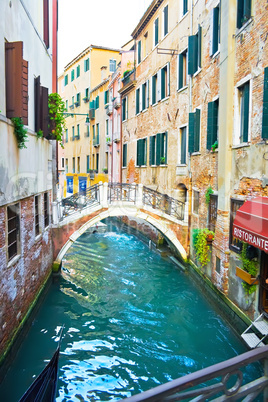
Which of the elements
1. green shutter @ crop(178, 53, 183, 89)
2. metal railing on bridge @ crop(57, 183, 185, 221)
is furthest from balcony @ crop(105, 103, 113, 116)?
metal railing on bridge @ crop(57, 183, 185, 221)

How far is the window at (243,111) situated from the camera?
713 cm

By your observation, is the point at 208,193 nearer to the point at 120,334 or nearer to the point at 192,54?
the point at 120,334

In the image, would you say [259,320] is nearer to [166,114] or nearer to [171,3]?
[166,114]

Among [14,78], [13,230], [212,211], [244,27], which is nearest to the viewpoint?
[14,78]

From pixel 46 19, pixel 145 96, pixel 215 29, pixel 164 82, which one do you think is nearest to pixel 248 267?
pixel 215 29

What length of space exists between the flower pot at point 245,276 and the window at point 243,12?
4849 millimetres

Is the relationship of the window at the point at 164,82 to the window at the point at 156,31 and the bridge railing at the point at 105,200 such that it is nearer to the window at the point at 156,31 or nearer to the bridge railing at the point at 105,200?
the window at the point at 156,31

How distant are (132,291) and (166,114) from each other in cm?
682

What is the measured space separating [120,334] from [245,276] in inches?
119

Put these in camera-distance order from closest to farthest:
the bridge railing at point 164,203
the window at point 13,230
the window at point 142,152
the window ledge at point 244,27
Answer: the window at point 13,230, the window ledge at point 244,27, the bridge railing at point 164,203, the window at point 142,152

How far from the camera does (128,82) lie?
62.0 feet

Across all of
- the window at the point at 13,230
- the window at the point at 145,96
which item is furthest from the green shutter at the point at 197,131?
the window at the point at 145,96

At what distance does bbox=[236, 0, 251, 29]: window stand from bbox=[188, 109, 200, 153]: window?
3172 mm

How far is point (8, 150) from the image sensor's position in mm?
6012
